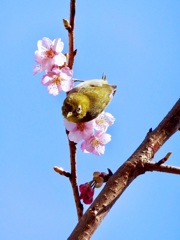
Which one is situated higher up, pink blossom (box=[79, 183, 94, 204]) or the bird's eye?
the bird's eye

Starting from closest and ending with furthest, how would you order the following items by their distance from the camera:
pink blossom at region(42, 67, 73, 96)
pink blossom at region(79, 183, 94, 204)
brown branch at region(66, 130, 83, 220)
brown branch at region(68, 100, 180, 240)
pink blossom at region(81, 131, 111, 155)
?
brown branch at region(68, 100, 180, 240) < brown branch at region(66, 130, 83, 220) < pink blossom at region(79, 183, 94, 204) < pink blossom at region(42, 67, 73, 96) < pink blossom at region(81, 131, 111, 155)

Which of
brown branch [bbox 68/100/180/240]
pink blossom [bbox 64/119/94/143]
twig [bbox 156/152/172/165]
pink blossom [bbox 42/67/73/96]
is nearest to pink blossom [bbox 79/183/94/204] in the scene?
pink blossom [bbox 64/119/94/143]

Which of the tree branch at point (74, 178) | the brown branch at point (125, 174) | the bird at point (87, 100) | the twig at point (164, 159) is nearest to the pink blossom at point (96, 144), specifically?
the bird at point (87, 100)

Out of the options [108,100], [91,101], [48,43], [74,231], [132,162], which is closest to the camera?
[74,231]

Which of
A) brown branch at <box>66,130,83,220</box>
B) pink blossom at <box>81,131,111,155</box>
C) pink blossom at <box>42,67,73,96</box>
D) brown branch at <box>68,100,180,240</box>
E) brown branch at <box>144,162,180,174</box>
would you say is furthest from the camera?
pink blossom at <box>81,131,111,155</box>

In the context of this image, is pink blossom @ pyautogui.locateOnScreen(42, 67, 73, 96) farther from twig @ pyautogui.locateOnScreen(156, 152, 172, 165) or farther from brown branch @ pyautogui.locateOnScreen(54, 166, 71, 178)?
twig @ pyautogui.locateOnScreen(156, 152, 172, 165)

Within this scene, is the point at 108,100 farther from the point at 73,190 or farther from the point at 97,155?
the point at 73,190

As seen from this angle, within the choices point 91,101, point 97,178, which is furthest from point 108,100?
point 97,178
